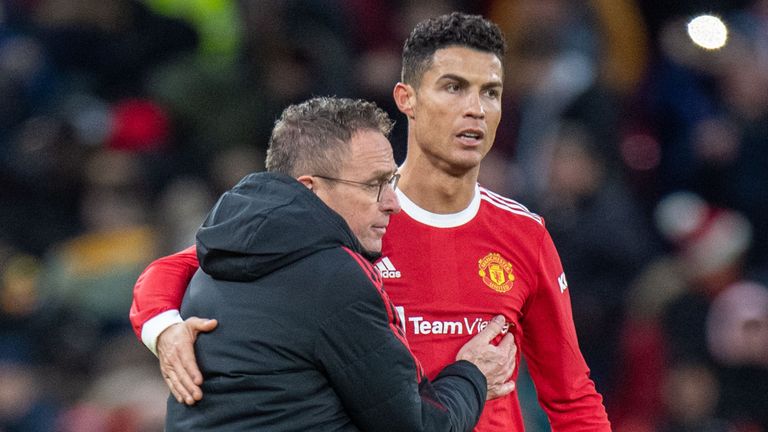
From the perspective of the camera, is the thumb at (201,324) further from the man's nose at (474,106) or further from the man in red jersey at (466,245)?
the man's nose at (474,106)

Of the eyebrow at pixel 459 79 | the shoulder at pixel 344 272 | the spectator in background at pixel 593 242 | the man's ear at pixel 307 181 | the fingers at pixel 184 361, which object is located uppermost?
the eyebrow at pixel 459 79

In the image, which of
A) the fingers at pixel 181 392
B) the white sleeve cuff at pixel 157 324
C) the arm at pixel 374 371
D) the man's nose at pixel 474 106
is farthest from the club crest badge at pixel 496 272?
the fingers at pixel 181 392

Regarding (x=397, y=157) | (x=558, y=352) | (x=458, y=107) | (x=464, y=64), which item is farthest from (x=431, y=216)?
(x=397, y=157)

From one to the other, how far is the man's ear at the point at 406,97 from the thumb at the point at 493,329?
68cm

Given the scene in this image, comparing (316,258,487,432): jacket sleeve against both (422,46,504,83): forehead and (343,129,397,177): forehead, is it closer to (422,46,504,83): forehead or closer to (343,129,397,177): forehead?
(343,129,397,177): forehead

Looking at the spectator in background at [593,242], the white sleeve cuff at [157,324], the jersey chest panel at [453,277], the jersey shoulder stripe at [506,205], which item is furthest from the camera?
the spectator in background at [593,242]

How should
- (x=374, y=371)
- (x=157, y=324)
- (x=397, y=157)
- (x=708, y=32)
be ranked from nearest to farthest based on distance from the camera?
1. (x=374, y=371)
2. (x=157, y=324)
3. (x=397, y=157)
4. (x=708, y=32)

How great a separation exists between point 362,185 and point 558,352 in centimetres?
103

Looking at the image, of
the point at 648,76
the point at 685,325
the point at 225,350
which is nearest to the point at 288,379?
the point at 225,350

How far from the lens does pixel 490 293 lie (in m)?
3.74

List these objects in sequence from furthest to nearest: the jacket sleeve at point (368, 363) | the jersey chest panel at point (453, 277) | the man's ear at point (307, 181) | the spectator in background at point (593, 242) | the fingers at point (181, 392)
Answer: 1. the spectator in background at point (593, 242)
2. the jersey chest panel at point (453, 277)
3. the man's ear at point (307, 181)
4. the fingers at point (181, 392)
5. the jacket sleeve at point (368, 363)

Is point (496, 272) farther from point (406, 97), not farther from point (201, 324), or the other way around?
point (201, 324)

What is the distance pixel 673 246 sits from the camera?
6.59 meters

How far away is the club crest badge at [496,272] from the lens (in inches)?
148
